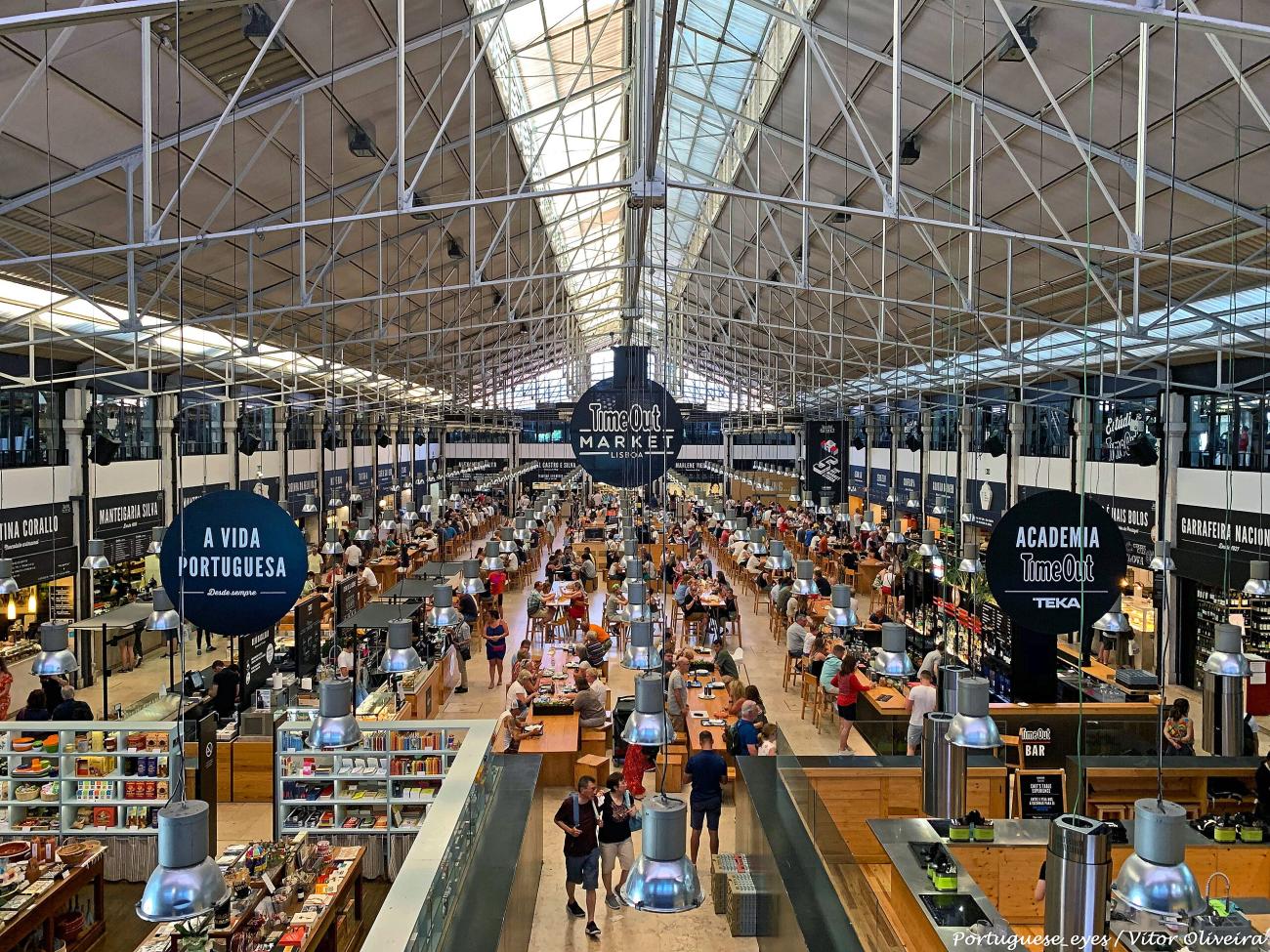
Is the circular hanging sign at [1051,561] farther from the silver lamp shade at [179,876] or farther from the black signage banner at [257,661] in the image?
the black signage banner at [257,661]

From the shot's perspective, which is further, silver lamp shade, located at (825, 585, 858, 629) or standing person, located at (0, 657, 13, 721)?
standing person, located at (0, 657, 13, 721)

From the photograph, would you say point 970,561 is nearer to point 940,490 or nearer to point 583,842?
point 583,842

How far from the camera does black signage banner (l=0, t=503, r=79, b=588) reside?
1373 cm

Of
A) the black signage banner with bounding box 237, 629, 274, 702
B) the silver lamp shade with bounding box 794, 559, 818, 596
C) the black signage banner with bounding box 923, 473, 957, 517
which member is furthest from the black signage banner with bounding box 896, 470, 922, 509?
the black signage banner with bounding box 237, 629, 274, 702

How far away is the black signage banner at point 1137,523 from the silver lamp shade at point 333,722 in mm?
12388

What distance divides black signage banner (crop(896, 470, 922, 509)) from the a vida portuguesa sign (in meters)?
18.0

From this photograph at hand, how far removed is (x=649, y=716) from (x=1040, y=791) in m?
5.11

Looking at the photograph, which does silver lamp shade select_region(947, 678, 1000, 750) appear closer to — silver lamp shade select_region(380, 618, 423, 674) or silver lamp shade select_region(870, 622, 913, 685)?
silver lamp shade select_region(870, 622, 913, 685)

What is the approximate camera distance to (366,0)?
24.6 feet

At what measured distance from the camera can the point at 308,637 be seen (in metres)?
13.0

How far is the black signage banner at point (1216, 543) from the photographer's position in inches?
500

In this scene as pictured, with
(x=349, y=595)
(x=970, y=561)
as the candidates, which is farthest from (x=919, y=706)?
(x=349, y=595)

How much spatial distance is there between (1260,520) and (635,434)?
834 cm

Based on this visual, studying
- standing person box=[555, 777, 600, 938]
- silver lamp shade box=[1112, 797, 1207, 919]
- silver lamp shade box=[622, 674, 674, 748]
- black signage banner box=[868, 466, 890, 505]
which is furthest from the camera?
black signage banner box=[868, 466, 890, 505]
